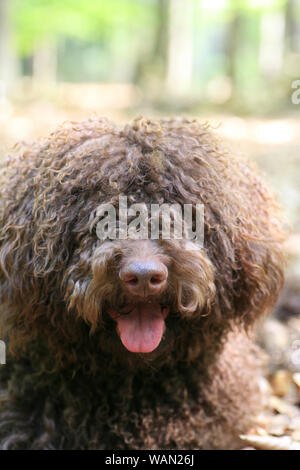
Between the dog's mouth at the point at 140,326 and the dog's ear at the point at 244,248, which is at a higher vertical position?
the dog's ear at the point at 244,248

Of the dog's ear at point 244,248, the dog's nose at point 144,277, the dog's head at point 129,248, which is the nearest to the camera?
the dog's nose at point 144,277

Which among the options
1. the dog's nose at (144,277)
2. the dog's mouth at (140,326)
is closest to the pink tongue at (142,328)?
the dog's mouth at (140,326)

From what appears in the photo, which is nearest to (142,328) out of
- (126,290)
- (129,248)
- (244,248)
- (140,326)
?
(140,326)

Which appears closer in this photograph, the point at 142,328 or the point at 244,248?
the point at 142,328

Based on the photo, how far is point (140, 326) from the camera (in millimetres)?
2430

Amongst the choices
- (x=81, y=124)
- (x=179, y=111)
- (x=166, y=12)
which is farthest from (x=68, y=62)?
(x=81, y=124)

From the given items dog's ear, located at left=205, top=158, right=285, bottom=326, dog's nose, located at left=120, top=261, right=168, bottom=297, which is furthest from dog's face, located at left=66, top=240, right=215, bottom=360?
dog's ear, located at left=205, top=158, right=285, bottom=326

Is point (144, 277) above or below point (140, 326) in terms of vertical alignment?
above

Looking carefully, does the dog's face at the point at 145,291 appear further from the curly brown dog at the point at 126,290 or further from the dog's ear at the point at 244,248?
→ the dog's ear at the point at 244,248

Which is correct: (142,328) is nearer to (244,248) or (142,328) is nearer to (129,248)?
(129,248)

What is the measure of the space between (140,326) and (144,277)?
13.6 inches

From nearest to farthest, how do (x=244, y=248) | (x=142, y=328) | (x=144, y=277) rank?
(x=144, y=277) < (x=142, y=328) < (x=244, y=248)

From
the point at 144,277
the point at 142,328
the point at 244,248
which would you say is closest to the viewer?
the point at 144,277

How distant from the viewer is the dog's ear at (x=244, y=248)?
8.51ft
